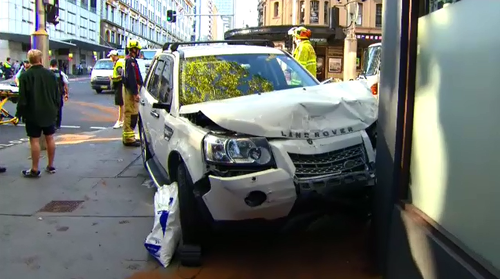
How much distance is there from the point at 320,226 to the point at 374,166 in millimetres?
965

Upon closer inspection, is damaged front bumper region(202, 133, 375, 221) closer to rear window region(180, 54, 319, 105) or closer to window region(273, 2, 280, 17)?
rear window region(180, 54, 319, 105)

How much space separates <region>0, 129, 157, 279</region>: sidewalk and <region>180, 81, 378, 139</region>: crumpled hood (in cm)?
142

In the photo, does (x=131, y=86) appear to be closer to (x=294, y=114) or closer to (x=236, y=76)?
(x=236, y=76)

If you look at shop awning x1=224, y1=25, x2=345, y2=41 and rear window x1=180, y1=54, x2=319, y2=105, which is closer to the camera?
rear window x1=180, y1=54, x2=319, y2=105

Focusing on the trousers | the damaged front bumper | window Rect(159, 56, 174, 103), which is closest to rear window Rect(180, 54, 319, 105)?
window Rect(159, 56, 174, 103)

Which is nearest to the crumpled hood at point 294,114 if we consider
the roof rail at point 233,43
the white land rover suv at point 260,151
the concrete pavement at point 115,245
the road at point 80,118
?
the white land rover suv at point 260,151

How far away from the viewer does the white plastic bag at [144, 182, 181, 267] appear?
3.88 meters

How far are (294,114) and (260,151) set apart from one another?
454mm

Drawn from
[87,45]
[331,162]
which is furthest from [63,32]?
[331,162]

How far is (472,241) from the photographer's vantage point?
2.34 meters

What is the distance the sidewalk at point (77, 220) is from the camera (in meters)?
3.88

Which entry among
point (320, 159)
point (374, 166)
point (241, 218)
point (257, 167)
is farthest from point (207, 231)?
point (374, 166)

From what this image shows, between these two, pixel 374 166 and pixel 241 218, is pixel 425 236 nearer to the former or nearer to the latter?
pixel 374 166

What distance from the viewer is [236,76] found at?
188 inches
